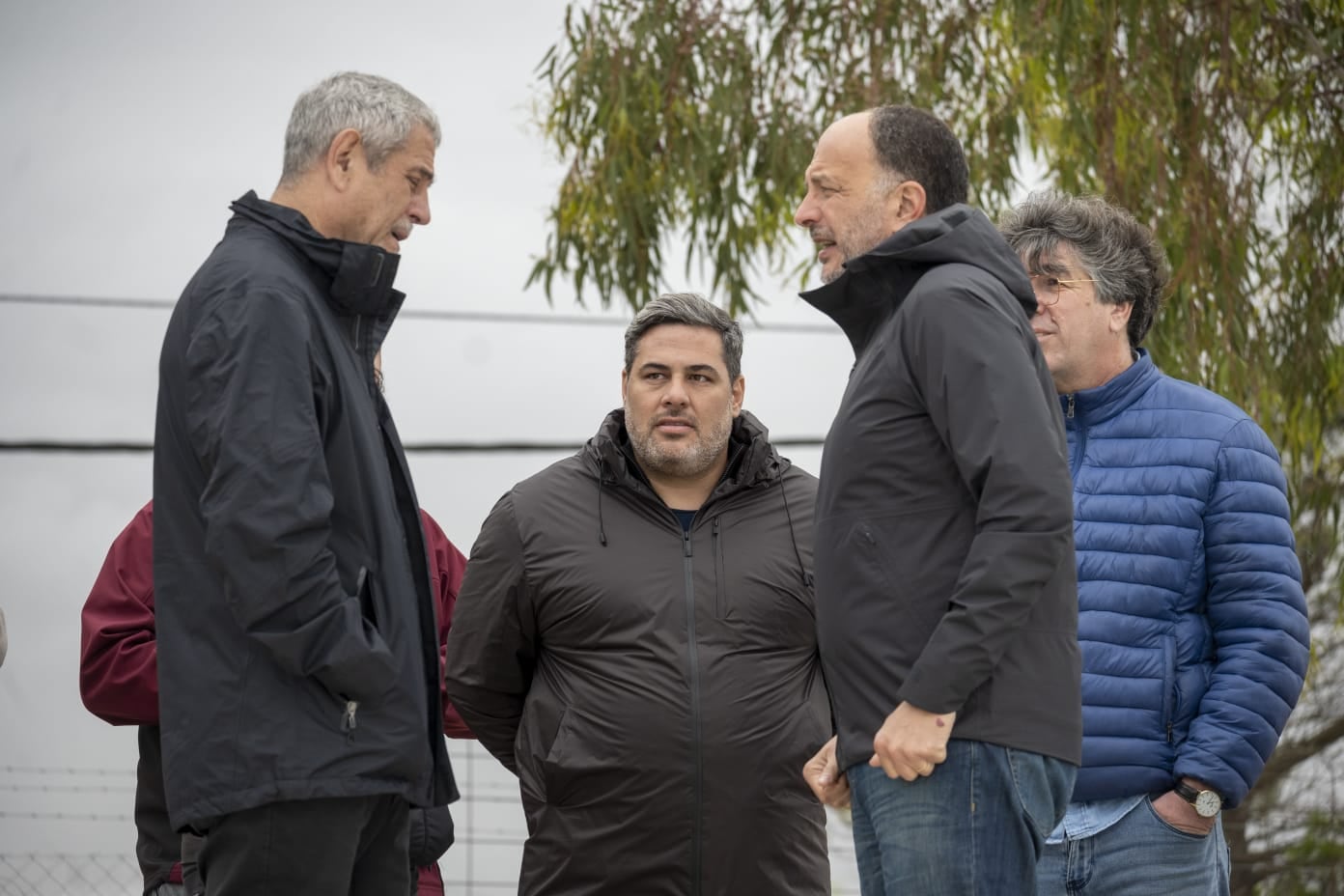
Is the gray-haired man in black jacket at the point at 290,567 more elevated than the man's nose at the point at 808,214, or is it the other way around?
the man's nose at the point at 808,214

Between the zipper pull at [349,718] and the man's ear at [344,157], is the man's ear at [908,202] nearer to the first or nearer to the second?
the man's ear at [344,157]

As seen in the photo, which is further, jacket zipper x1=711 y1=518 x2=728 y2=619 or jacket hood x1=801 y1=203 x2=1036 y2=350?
jacket zipper x1=711 y1=518 x2=728 y2=619

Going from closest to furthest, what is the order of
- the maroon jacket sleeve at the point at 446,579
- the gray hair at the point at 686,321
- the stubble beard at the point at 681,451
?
1. the stubble beard at the point at 681,451
2. the gray hair at the point at 686,321
3. the maroon jacket sleeve at the point at 446,579

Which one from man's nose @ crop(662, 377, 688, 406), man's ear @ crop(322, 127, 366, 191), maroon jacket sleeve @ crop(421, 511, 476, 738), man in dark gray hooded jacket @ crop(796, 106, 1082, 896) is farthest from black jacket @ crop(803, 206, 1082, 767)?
maroon jacket sleeve @ crop(421, 511, 476, 738)

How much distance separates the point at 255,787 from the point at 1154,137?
13.7 feet

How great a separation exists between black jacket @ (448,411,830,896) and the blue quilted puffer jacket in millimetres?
667

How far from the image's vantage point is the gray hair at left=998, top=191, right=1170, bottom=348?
320 centimetres

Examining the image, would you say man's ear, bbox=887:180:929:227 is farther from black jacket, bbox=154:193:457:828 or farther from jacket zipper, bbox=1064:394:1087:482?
black jacket, bbox=154:193:457:828

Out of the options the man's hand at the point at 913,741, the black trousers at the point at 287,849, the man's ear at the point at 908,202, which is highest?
the man's ear at the point at 908,202

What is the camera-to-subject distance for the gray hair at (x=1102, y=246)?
10.5 feet

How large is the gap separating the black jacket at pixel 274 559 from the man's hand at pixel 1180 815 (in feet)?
4.27

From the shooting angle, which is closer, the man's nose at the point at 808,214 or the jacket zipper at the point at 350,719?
the jacket zipper at the point at 350,719

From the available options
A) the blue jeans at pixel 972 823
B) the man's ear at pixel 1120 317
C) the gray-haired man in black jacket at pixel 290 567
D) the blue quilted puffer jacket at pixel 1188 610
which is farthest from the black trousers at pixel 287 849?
the man's ear at pixel 1120 317

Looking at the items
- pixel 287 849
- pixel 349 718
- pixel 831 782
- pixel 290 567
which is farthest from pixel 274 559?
pixel 831 782
